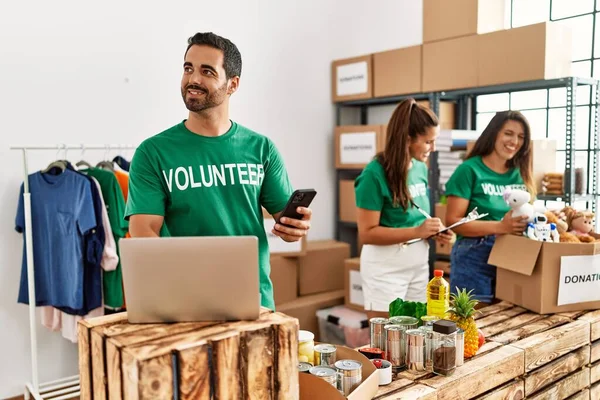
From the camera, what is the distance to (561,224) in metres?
2.20

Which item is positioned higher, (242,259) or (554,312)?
(242,259)

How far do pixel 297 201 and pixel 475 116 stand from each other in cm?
301

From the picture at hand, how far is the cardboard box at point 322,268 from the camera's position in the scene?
3.86 meters

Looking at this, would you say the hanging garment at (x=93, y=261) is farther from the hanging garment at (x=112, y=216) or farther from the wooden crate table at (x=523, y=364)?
the wooden crate table at (x=523, y=364)

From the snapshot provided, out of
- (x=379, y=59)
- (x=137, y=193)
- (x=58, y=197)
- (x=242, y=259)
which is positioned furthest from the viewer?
(x=379, y=59)

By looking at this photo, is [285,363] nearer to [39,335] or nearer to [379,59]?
[39,335]

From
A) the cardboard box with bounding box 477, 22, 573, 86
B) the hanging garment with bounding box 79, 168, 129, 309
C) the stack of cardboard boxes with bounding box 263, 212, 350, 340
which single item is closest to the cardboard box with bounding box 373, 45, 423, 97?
the cardboard box with bounding box 477, 22, 573, 86

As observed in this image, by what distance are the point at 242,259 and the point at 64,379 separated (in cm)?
248

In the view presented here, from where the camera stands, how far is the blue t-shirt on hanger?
2.79 m

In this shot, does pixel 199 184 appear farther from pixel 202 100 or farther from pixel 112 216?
pixel 112 216

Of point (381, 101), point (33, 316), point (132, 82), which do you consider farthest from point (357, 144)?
point (33, 316)

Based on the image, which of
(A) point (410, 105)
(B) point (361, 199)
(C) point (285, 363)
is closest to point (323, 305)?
(B) point (361, 199)

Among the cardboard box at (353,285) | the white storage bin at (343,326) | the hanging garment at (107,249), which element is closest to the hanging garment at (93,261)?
the hanging garment at (107,249)

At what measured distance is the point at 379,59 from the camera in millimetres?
4008
